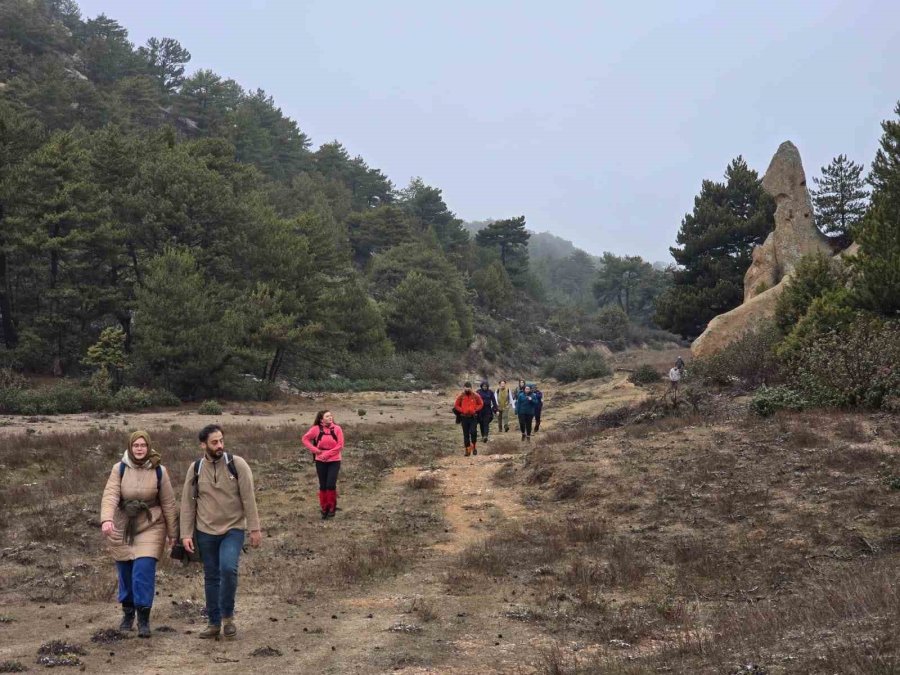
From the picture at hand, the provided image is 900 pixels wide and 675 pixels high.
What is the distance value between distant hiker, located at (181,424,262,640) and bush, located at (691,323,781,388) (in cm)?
1855

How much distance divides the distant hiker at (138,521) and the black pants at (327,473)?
5765 mm

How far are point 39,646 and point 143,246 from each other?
3619 cm

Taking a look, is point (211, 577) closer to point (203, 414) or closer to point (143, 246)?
point (203, 414)

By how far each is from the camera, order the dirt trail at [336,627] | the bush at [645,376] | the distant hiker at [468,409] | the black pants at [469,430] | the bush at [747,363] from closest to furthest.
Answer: the dirt trail at [336,627] < the distant hiker at [468,409] < the black pants at [469,430] < the bush at [747,363] < the bush at [645,376]

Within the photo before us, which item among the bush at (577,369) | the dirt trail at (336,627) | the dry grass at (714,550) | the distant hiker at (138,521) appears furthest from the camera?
the bush at (577,369)

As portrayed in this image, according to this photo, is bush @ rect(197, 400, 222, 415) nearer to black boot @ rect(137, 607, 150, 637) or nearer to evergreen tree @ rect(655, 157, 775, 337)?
black boot @ rect(137, 607, 150, 637)

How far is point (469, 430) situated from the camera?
1970cm

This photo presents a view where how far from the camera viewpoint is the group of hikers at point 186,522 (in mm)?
6621

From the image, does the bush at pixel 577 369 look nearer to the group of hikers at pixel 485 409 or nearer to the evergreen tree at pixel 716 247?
the evergreen tree at pixel 716 247

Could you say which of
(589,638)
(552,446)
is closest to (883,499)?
(589,638)

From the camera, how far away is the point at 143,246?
130ft

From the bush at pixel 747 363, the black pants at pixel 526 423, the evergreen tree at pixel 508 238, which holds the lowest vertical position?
the black pants at pixel 526 423

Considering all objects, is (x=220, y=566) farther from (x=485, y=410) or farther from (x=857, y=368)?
(x=485, y=410)

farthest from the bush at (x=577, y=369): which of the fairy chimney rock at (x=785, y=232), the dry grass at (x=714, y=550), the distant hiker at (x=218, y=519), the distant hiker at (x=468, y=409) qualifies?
the distant hiker at (x=218, y=519)
